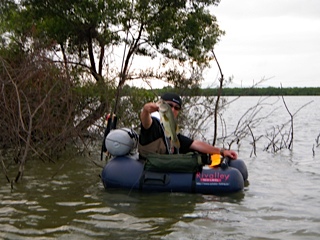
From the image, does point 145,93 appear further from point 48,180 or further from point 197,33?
point 48,180

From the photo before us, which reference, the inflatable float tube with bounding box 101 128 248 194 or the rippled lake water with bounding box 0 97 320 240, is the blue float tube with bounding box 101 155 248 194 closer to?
the inflatable float tube with bounding box 101 128 248 194

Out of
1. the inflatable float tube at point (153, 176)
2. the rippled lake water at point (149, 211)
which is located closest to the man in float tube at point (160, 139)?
the inflatable float tube at point (153, 176)

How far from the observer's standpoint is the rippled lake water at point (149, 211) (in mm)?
6410

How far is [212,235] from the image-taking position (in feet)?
20.7

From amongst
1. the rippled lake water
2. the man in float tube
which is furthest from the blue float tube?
the man in float tube

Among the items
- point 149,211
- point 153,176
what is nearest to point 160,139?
point 153,176

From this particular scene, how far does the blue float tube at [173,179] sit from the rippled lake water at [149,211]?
0.38ft

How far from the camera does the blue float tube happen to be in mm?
8352

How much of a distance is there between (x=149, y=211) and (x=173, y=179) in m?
1.04

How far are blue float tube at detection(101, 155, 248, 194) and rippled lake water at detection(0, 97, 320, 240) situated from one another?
12 centimetres

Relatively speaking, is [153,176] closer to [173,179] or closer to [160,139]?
[173,179]

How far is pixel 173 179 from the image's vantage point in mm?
8367

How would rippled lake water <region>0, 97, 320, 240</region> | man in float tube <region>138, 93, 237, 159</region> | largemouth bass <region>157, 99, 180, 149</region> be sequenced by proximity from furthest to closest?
man in float tube <region>138, 93, 237, 159</region> < largemouth bass <region>157, 99, 180, 149</region> < rippled lake water <region>0, 97, 320, 240</region>

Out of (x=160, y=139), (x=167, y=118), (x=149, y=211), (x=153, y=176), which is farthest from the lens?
(x=160, y=139)
